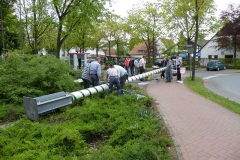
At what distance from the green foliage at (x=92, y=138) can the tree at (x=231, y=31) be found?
104 feet

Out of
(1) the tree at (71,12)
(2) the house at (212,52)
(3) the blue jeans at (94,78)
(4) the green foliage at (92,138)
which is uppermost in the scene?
(1) the tree at (71,12)

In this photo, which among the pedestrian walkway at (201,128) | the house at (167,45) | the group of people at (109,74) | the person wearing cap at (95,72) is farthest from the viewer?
the house at (167,45)

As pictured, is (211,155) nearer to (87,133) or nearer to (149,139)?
(149,139)

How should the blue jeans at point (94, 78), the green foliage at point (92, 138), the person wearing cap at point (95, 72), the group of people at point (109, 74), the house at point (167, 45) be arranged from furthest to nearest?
the house at point (167, 45) < the blue jeans at point (94, 78) < the person wearing cap at point (95, 72) < the group of people at point (109, 74) < the green foliage at point (92, 138)

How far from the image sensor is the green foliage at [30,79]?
7.42m

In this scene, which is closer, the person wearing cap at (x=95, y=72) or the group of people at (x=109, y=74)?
the group of people at (x=109, y=74)

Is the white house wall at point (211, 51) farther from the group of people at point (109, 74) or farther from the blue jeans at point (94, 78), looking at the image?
the blue jeans at point (94, 78)

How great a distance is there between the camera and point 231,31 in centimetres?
Result: 3394

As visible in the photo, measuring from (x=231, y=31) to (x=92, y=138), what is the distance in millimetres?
35382

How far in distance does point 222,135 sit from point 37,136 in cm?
422

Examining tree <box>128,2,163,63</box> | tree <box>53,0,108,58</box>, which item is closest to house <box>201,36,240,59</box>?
tree <box>128,2,163,63</box>

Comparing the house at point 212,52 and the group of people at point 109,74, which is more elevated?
the house at point 212,52

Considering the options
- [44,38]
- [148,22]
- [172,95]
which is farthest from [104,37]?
[172,95]

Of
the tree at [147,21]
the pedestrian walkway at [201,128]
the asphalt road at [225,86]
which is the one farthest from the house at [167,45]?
the pedestrian walkway at [201,128]
